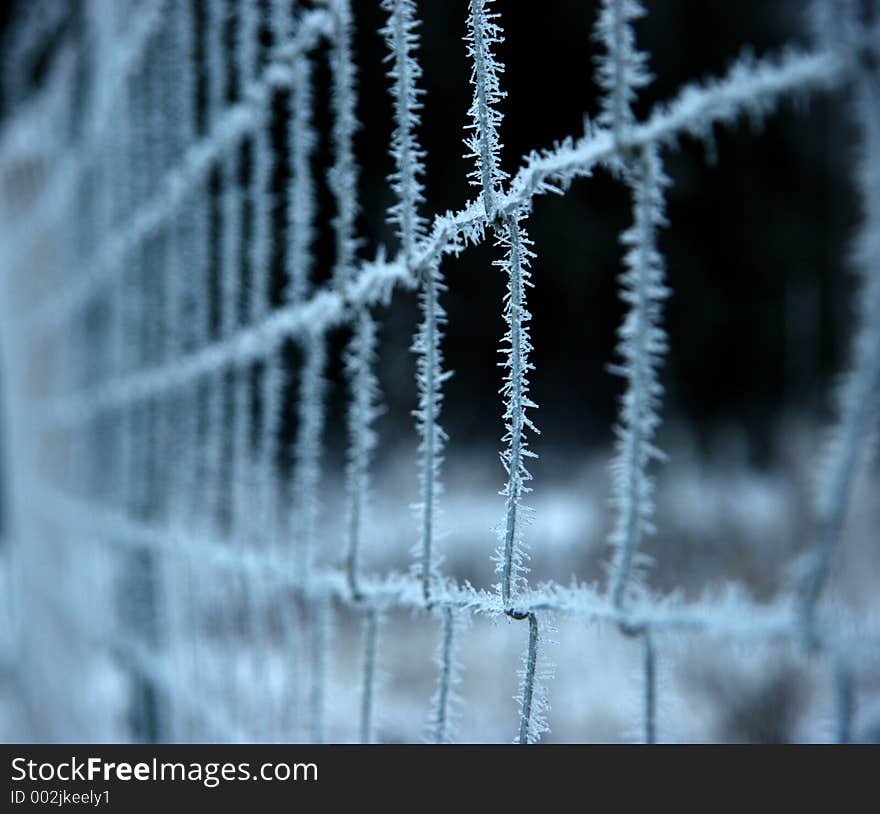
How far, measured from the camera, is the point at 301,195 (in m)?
0.68

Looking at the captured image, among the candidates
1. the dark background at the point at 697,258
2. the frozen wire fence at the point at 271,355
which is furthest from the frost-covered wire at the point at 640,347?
the dark background at the point at 697,258

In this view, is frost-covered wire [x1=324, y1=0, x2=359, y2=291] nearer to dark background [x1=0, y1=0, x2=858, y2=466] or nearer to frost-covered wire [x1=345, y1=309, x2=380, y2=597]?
frost-covered wire [x1=345, y1=309, x2=380, y2=597]

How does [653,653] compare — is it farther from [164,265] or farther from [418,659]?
[418,659]

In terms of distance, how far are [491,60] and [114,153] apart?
918 mm

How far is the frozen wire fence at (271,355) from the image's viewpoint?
1.28 feet

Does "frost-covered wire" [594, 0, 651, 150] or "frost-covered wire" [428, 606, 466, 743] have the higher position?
"frost-covered wire" [594, 0, 651, 150]

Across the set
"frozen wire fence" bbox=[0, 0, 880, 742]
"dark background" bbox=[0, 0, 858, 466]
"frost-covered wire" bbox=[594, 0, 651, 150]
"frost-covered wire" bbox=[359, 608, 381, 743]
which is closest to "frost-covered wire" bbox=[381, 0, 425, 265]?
"frozen wire fence" bbox=[0, 0, 880, 742]

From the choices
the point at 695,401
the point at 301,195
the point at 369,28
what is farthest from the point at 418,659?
the point at 695,401

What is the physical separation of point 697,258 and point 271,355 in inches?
223

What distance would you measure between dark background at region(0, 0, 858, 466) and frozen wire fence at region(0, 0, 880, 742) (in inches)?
70.8

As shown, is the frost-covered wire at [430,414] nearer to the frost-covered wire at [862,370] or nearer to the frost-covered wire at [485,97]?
the frost-covered wire at [485,97]

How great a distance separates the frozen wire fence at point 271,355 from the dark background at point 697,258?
180cm

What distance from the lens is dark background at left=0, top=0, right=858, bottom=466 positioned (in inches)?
147

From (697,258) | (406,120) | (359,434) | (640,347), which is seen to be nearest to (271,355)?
(359,434)
